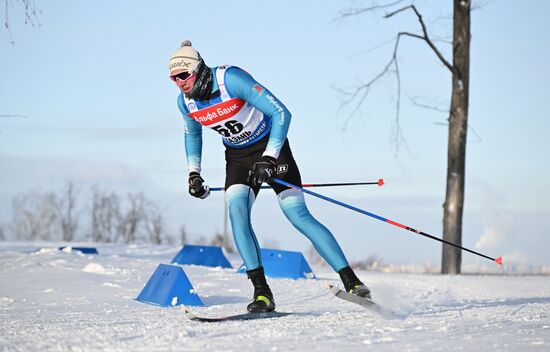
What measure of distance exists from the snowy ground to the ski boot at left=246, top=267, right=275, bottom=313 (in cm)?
21

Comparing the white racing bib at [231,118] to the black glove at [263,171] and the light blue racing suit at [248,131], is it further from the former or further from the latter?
the black glove at [263,171]

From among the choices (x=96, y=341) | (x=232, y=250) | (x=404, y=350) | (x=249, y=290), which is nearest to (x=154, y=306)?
(x=249, y=290)

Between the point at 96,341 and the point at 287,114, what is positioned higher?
the point at 287,114

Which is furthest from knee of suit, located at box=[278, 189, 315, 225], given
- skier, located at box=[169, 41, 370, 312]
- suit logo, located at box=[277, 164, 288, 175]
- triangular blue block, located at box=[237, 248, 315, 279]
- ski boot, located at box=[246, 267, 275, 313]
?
triangular blue block, located at box=[237, 248, 315, 279]

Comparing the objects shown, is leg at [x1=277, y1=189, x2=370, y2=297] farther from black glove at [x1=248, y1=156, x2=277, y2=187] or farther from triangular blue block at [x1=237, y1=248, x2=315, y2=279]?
triangular blue block at [x1=237, y1=248, x2=315, y2=279]

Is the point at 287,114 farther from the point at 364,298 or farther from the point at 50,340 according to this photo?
the point at 50,340

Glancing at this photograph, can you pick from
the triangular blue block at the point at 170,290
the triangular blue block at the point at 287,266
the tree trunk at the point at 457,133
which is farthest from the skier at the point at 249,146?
the tree trunk at the point at 457,133

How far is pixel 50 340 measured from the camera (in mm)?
4008

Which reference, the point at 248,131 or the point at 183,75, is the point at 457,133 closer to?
the point at 248,131

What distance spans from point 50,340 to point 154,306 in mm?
2665

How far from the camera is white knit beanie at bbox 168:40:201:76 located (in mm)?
5223

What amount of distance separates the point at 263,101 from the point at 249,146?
0.39m

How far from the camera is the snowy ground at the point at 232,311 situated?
3.91 m

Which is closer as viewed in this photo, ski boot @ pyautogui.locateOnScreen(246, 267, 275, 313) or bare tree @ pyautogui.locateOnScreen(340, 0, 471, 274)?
ski boot @ pyautogui.locateOnScreen(246, 267, 275, 313)
